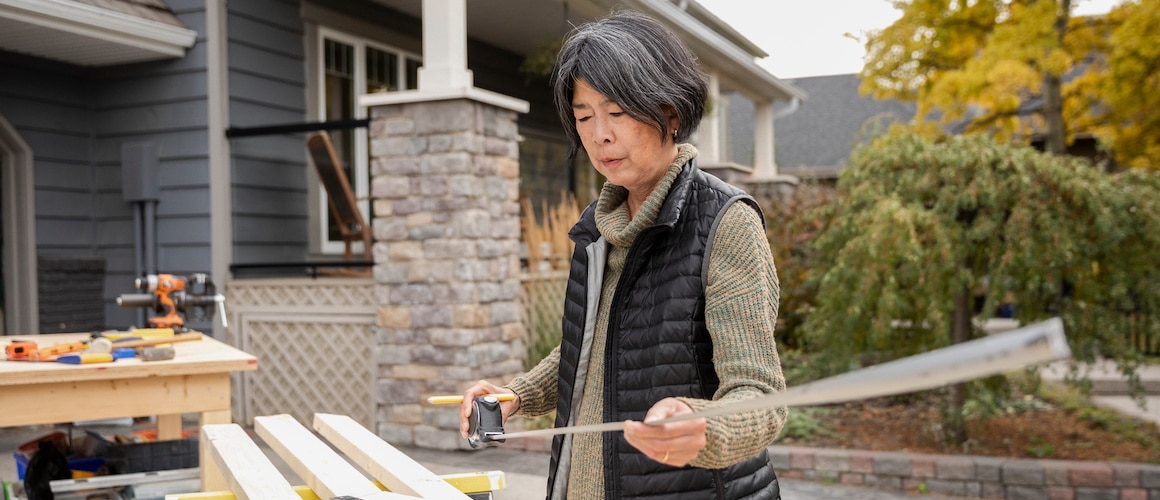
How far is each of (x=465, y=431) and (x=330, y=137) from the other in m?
5.09

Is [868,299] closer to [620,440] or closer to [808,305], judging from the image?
[808,305]

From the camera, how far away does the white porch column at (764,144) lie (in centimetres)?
1188

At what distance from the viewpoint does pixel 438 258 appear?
214 inches

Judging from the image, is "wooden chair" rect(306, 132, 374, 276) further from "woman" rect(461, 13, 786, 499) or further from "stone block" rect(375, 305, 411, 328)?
"woman" rect(461, 13, 786, 499)

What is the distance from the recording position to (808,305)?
8273 millimetres

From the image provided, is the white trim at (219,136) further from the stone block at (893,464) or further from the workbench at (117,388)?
the stone block at (893,464)

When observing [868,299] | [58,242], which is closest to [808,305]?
[868,299]

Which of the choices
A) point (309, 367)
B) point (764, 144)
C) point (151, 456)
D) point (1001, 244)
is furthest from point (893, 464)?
point (764, 144)

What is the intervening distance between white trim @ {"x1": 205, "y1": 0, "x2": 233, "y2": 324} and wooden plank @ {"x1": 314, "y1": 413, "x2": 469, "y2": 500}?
430cm

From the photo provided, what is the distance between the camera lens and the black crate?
3348mm

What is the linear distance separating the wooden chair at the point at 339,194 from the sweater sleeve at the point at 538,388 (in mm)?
4686

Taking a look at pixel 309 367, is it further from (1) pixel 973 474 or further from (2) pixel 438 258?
(1) pixel 973 474

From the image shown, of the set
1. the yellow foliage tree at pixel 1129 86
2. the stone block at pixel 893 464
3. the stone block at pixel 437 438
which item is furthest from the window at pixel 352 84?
the yellow foliage tree at pixel 1129 86

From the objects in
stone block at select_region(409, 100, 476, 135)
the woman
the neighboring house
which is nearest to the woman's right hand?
the woman
